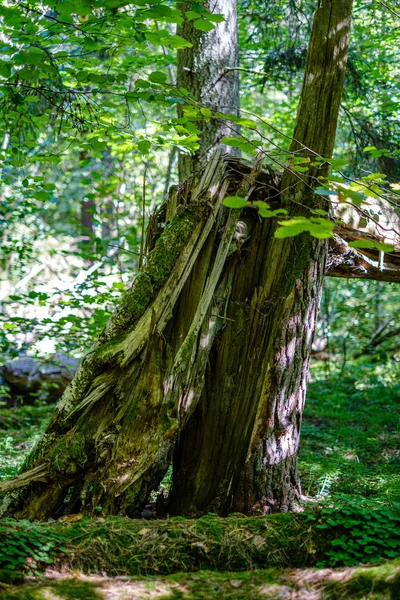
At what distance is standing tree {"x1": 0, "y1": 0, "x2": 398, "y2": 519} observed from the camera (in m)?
3.74

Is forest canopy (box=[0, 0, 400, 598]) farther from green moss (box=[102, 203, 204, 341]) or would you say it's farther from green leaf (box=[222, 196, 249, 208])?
green leaf (box=[222, 196, 249, 208])

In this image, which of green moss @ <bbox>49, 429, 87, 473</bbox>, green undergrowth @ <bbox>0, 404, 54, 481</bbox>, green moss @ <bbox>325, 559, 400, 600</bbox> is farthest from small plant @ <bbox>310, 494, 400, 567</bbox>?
green undergrowth @ <bbox>0, 404, 54, 481</bbox>

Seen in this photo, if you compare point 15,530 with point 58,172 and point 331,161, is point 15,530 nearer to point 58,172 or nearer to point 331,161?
point 331,161

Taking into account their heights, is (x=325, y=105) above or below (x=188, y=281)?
above

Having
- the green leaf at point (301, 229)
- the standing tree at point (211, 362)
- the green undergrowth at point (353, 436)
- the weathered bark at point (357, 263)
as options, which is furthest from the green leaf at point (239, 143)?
the green undergrowth at point (353, 436)

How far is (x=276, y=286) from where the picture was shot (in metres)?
4.15

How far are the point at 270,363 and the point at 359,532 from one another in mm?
1291

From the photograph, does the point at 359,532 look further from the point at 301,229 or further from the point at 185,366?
the point at 301,229

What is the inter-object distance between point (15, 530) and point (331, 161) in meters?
2.77

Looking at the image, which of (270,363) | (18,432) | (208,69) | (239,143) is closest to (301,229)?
(239,143)

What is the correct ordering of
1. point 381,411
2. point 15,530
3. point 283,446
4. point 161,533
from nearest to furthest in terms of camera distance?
point 15,530 < point 161,533 < point 283,446 < point 381,411

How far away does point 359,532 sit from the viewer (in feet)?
10.4

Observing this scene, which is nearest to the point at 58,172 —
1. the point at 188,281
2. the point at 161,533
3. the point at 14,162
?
the point at 14,162

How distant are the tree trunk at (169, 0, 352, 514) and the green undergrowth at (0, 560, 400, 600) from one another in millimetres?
1107
